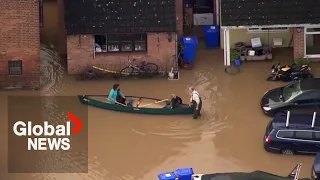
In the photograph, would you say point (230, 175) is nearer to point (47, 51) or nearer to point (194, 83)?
point (194, 83)

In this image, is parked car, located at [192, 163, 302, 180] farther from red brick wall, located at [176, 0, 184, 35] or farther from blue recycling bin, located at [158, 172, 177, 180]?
red brick wall, located at [176, 0, 184, 35]

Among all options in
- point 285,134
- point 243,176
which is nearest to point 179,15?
point 285,134

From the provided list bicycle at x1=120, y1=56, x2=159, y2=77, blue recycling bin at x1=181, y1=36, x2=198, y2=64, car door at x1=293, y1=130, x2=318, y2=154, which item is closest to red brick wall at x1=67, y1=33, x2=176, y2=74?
bicycle at x1=120, y1=56, x2=159, y2=77

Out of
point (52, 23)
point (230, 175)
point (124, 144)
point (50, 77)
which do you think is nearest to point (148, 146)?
point (124, 144)

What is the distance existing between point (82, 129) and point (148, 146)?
8.83ft

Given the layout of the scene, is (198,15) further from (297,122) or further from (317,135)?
(317,135)

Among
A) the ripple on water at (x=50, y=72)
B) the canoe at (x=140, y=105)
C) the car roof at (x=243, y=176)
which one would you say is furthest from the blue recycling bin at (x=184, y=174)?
the ripple on water at (x=50, y=72)

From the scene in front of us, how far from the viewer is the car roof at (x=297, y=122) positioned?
23.5 meters

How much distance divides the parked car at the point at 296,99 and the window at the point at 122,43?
20.6ft

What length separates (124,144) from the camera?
2494cm

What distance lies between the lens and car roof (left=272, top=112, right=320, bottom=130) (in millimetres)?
23531

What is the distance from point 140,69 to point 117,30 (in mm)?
1864

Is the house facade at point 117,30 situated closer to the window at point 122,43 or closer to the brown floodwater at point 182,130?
the window at point 122,43

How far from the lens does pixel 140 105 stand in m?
27.5
